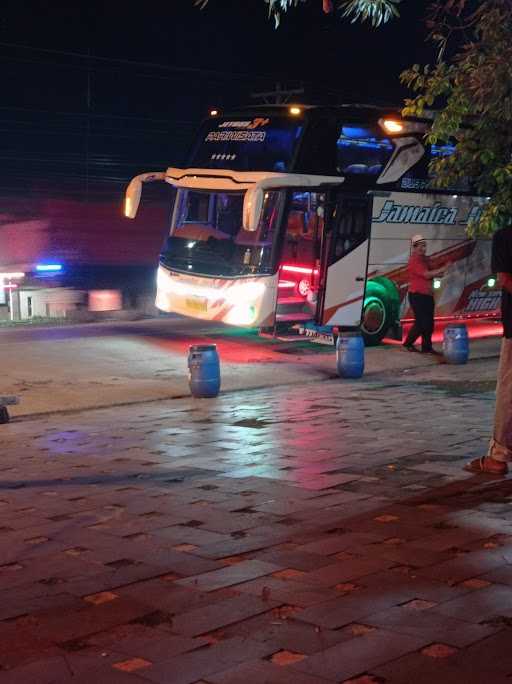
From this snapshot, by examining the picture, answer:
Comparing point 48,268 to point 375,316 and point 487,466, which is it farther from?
point 487,466

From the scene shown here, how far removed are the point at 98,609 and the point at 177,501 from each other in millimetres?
2321

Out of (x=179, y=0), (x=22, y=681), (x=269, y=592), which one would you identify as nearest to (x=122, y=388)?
(x=269, y=592)

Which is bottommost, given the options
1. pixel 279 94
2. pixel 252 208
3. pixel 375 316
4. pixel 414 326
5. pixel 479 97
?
pixel 414 326

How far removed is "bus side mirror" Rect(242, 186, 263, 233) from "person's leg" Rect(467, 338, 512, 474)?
7.95 metres

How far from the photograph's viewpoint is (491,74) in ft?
35.0

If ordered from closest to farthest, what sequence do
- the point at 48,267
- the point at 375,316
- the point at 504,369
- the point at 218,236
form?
the point at 504,369, the point at 218,236, the point at 375,316, the point at 48,267

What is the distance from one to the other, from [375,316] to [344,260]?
1.50m

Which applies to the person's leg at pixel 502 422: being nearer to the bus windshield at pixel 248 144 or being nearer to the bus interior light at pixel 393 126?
the bus windshield at pixel 248 144

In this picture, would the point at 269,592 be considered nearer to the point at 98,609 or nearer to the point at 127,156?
the point at 98,609

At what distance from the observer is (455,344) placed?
52.6 feet

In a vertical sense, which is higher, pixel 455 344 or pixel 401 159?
pixel 401 159

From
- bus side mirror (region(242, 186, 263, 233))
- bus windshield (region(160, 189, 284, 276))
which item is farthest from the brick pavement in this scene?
bus windshield (region(160, 189, 284, 276))

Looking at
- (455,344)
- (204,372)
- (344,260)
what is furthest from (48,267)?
(204,372)

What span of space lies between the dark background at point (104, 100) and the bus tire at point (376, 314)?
4950 millimetres
